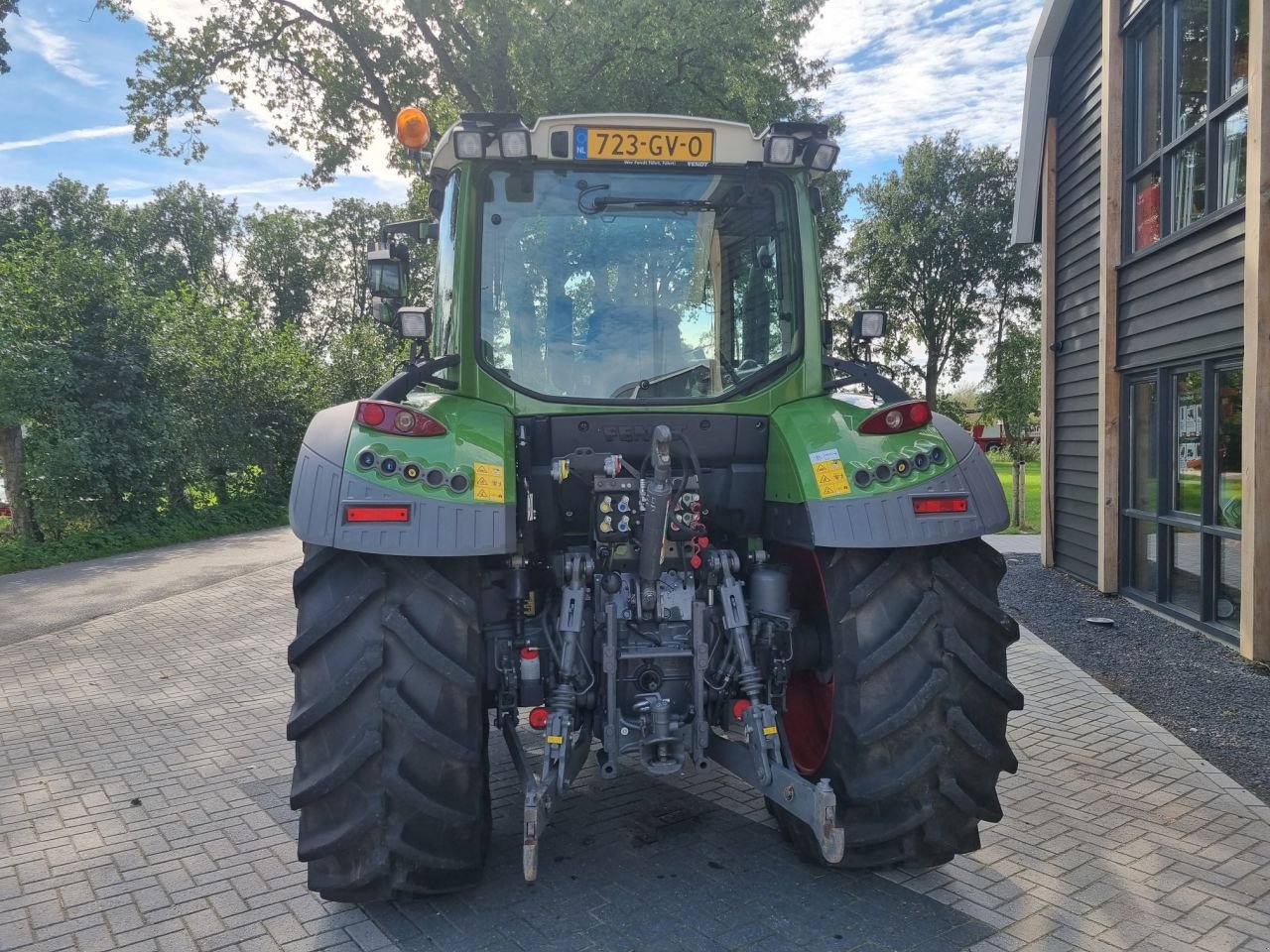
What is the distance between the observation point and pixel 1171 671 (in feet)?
20.8

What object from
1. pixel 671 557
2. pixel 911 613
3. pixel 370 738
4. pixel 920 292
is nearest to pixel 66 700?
pixel 370 738

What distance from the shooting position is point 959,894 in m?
Result: 3.32

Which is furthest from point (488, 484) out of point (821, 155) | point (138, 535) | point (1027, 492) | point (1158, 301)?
point (1027, 492)

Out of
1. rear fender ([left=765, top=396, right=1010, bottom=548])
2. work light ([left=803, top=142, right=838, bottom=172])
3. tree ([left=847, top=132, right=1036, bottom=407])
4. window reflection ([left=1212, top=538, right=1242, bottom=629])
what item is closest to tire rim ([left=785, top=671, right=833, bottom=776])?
rear fender ([left=765, top=396, right=1010, bottom=548])

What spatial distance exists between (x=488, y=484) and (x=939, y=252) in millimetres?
29843

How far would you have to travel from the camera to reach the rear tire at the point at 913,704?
3102 millimetres

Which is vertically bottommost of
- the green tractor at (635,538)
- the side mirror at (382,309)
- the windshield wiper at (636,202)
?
the green tractor at (635,538)

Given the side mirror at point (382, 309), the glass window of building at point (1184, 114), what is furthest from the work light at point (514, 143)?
the glass window of building at point (1184, 114)

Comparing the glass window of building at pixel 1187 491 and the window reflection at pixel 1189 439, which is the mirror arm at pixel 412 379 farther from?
the window reflection at pixel 1189 439

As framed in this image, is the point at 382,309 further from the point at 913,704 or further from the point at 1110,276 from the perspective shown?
the point at 1110,276

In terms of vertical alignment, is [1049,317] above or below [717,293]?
above

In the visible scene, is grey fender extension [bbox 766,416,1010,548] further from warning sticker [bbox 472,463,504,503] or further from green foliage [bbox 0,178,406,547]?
green foliage [bbox 0,178,406,547]

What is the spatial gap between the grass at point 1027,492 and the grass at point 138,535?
1184 centimetres

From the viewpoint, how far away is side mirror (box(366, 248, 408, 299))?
432 cm
